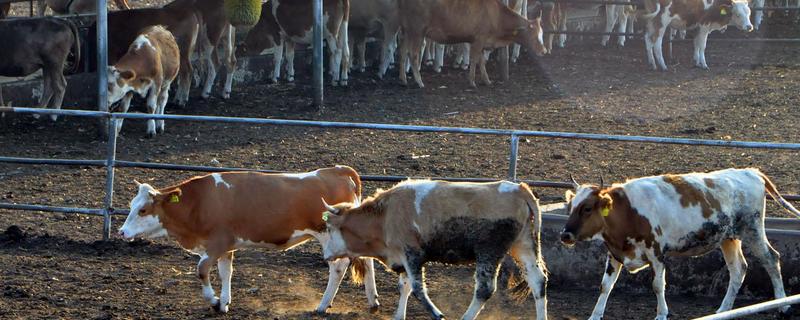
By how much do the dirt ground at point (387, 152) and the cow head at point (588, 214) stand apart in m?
0.74

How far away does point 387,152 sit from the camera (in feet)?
45.2

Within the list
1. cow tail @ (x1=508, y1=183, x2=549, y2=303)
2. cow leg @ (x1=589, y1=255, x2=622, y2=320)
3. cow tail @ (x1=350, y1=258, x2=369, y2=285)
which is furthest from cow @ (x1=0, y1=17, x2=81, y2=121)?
cow leg @ (x1=589, y1=255, x2=622, y2=320)

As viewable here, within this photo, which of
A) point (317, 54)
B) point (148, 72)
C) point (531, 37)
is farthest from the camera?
point (531, 37)

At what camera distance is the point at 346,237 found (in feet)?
26.5

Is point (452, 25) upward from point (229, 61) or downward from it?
upward

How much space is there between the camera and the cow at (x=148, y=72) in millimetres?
14688

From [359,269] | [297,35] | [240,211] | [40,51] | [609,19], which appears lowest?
[359,269]

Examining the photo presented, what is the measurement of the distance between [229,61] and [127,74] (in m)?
3.57

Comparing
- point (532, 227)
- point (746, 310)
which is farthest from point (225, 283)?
point (746, 310)

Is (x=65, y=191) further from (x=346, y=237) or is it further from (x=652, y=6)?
(x=652, y=6)

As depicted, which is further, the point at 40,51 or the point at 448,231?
the point at 40,51

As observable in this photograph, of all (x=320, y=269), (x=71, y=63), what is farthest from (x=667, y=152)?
(x=71, y=63)

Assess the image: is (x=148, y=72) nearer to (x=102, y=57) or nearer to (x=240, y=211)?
(x=102, y=57)

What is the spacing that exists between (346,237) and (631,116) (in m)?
9.27
